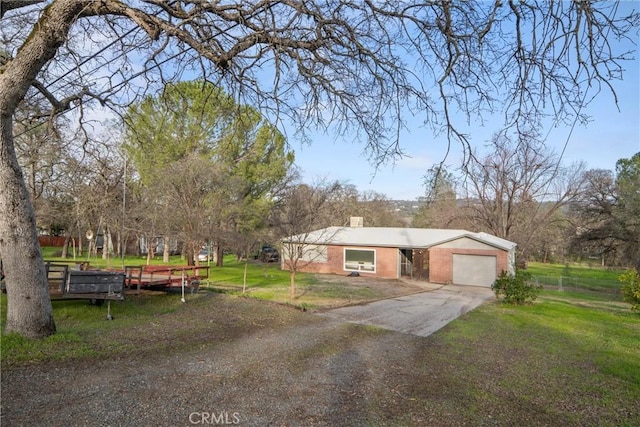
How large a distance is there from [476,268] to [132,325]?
20811 mm

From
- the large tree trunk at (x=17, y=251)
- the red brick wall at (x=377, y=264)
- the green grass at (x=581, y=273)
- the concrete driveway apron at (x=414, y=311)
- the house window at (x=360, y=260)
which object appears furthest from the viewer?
the green grass at (x=581, y=273)

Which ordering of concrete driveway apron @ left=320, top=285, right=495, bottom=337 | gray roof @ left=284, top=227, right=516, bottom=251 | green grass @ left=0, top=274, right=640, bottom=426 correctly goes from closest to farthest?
green grass @ left=0, top=274, right=640, bottom=426
concrete driveway apron @ left=320, top=285, right=495, bottom=337
gray roof @ left=284, top=227, right=516, bottom=251

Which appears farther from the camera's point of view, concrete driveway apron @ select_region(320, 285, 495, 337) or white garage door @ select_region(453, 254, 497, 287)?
white garage door @ select_region(453, 254, 497, 287)

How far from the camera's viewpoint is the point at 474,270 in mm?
23938

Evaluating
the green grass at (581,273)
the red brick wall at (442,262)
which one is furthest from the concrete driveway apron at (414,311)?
the green grass at (581,273)

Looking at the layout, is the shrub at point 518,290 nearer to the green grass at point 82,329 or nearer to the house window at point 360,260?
the green grass at point 82,329

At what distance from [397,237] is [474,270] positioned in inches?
249

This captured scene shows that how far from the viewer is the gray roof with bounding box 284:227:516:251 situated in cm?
2479

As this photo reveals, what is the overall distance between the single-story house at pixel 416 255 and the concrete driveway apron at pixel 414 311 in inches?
180

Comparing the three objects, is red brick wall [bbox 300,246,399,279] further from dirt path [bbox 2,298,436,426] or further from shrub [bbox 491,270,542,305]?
dirt path [bbox 2,298,436,426]

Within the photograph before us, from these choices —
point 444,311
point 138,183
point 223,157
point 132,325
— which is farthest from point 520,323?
point 138,183

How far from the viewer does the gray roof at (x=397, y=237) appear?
24786 mm

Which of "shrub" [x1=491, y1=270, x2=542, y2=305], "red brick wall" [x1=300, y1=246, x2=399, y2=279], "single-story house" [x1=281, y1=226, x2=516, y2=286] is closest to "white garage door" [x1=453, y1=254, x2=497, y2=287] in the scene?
"single-story house" [x1=281, y1=226, x2=516, y2=286]

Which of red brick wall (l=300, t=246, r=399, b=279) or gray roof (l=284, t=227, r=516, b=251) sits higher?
gray roof (l=284, t=227, r=516, b=251)
